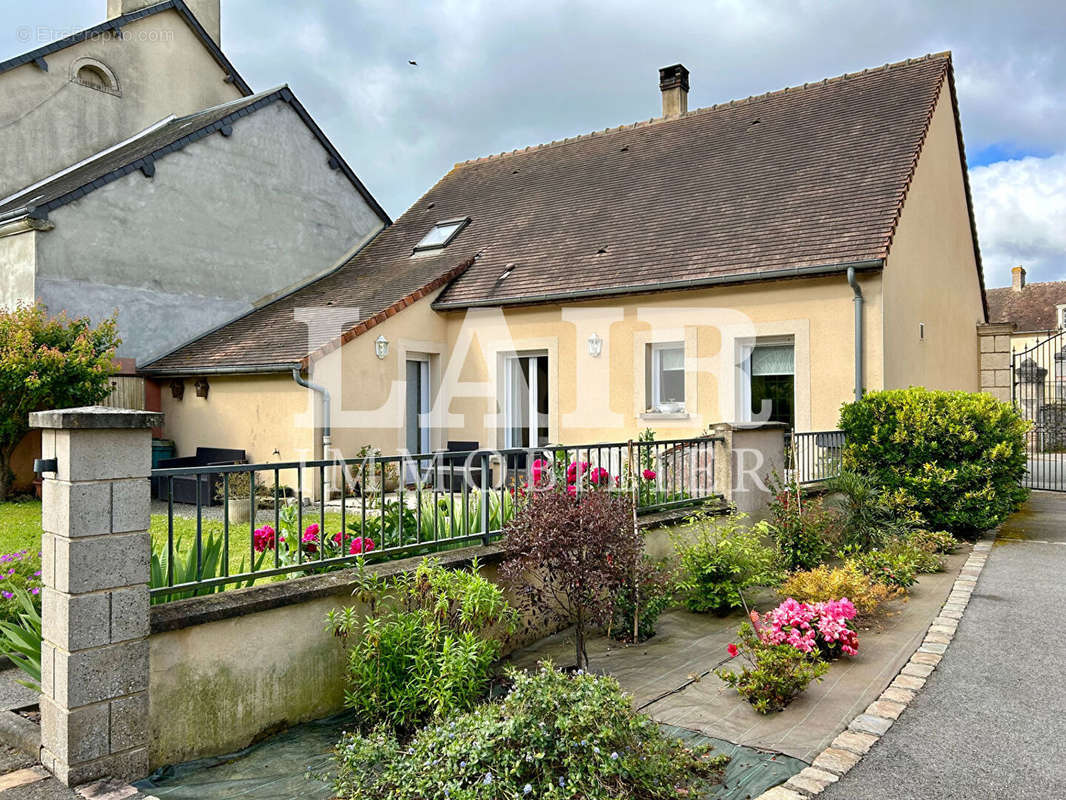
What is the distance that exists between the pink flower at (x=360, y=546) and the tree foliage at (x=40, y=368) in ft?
28.6

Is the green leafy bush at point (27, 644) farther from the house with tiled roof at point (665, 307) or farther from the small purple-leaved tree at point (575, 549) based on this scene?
the house with tiled roof at point (665, 307)

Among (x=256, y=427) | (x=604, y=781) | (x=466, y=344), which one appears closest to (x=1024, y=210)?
(x=466, y=344)

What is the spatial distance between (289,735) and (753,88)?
621 inches

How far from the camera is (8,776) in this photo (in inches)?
136

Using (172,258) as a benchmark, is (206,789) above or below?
below

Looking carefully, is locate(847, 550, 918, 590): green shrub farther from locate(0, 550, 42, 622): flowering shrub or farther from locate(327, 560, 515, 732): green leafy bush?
locate(0, 550, 42, 622): flowering shrub

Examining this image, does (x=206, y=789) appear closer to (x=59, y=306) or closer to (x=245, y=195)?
(x=59, y=306)

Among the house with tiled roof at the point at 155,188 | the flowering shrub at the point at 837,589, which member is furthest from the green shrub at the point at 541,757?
the house with tiled roof at the point at 155,188

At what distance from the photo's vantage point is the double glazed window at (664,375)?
11.9 meters

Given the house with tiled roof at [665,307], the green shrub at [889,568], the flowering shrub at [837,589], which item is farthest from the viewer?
the house with tiled roof at [665,307]

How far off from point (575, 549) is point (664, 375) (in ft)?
25.2

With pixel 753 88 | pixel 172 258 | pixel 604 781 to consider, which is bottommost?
pixel 604 781

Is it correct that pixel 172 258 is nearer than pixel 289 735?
No

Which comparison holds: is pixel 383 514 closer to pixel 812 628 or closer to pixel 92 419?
pixel 92 419
